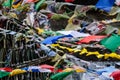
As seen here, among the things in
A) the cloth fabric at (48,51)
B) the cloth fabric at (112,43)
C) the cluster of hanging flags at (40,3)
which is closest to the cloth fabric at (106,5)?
the cluster of hanging flags at (40,3)

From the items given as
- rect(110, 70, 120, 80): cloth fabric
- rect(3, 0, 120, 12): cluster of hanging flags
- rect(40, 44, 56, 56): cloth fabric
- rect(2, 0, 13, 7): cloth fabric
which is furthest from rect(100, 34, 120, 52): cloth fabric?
rect(2, 0, 13, 7): cloth fabric

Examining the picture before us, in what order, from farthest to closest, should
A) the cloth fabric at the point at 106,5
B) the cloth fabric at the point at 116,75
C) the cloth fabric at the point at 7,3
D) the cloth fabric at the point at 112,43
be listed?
1. the cloth fabric at the point at 7,3
2. the cloth fabric at the point at 106,5
3. the cloth fabric at the point at 112,43
4. the cloth fabric at the point at 116,75

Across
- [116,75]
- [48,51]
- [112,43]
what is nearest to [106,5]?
[112,43]

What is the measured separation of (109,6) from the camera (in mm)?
18328

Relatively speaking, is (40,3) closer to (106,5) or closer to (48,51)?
(106,5)

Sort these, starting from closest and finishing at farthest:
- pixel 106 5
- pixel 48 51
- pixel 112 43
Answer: pixel 48 51 → pixel 112 43 → pixel 106 5

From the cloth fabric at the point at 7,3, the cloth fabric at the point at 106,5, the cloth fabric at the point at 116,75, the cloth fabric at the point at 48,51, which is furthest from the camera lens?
the cloth fabric at the point at 7,3

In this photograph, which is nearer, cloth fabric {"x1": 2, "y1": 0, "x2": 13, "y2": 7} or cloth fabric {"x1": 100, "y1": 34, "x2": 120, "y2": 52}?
cloth fabric {"x1": 100, "y1": 34, "x2": 120, "y2": 52}

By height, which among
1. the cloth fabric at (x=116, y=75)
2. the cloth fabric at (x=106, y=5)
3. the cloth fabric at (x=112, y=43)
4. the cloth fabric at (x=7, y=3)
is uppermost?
the cloth fabric at (x=106, y=5)

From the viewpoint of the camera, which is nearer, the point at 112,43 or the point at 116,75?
the point at 116,75

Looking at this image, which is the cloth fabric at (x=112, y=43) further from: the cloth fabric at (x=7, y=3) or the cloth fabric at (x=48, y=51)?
the cloth fabric at (x=7, y=3)

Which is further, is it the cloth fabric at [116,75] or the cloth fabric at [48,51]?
the cloth fabric at [48,51]

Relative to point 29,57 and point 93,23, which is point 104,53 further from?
point 93,23

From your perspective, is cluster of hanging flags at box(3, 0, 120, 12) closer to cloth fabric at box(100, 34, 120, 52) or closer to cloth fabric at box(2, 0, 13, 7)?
cloth fabric at box(2, 0, 13, 7)
